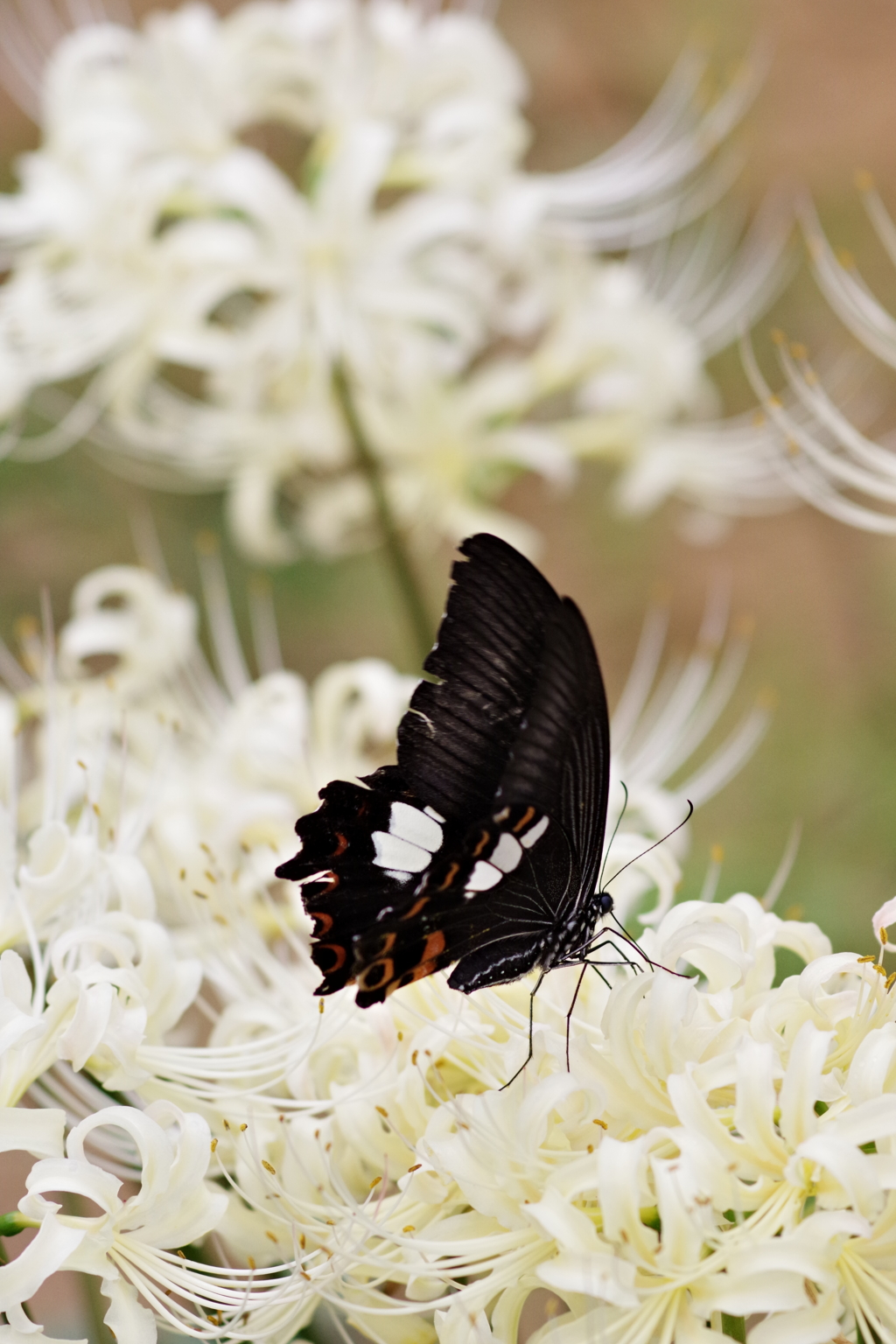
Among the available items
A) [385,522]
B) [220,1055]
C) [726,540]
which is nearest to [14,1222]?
[220,1055]

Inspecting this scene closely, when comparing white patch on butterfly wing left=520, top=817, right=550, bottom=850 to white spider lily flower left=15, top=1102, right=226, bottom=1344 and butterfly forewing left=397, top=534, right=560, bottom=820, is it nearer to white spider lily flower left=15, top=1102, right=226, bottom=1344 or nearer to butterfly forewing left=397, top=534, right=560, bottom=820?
butterfly forewing left=397, top=534, right=560, bottom=820

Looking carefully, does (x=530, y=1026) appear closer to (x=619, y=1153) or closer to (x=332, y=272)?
(x=619, y=1153)

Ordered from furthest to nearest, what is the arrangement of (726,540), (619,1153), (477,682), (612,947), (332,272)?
(726,540)
(332,272)
(612,947)
(477,682)
(619,1153)

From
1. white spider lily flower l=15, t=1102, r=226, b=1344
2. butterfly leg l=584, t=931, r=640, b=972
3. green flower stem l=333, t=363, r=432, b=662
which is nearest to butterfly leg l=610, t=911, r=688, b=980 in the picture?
butterfly leg l=584, t=931, r=640, b=972

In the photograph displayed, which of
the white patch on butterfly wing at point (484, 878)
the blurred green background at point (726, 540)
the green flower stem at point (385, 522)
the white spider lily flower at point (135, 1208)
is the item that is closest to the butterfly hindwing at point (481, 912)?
the white patch on butterfly wing at point (484, 878)

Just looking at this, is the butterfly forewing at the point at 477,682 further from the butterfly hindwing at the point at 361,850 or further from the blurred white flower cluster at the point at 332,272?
the blurred white flower cluster at the point at 332,272
